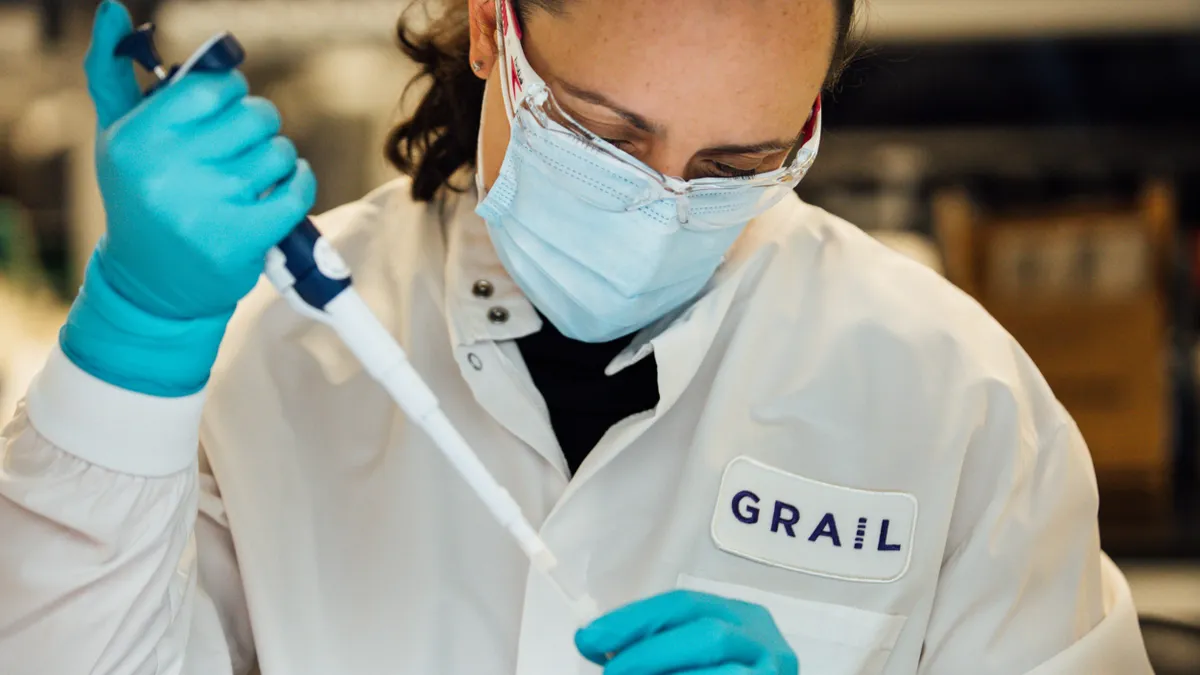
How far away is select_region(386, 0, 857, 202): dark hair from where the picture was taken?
1.37 m

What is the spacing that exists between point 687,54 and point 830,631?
61cm

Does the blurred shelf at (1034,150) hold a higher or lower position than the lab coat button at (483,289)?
lower

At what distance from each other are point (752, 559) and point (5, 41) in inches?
99.2

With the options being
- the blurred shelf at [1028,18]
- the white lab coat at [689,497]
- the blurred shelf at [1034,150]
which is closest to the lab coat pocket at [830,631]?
the white lab coat at [689,497]

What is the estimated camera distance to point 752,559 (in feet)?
4.18

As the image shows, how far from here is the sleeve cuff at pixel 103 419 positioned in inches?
37.6

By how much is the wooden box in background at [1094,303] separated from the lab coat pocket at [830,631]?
66.2 inches

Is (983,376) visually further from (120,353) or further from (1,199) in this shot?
(1,199)

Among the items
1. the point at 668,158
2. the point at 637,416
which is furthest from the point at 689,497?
the point at 668,158

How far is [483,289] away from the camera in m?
1.31

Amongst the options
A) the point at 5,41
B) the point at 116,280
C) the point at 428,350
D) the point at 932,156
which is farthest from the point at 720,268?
the point at 5,41

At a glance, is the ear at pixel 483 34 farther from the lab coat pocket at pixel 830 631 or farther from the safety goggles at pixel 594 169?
the lab coat pocket at pixel 830 631

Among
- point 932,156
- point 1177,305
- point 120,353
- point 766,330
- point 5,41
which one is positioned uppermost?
point 120,353

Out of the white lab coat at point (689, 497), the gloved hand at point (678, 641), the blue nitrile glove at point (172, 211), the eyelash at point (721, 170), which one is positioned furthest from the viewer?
the white lab coat at point (689, 497)
